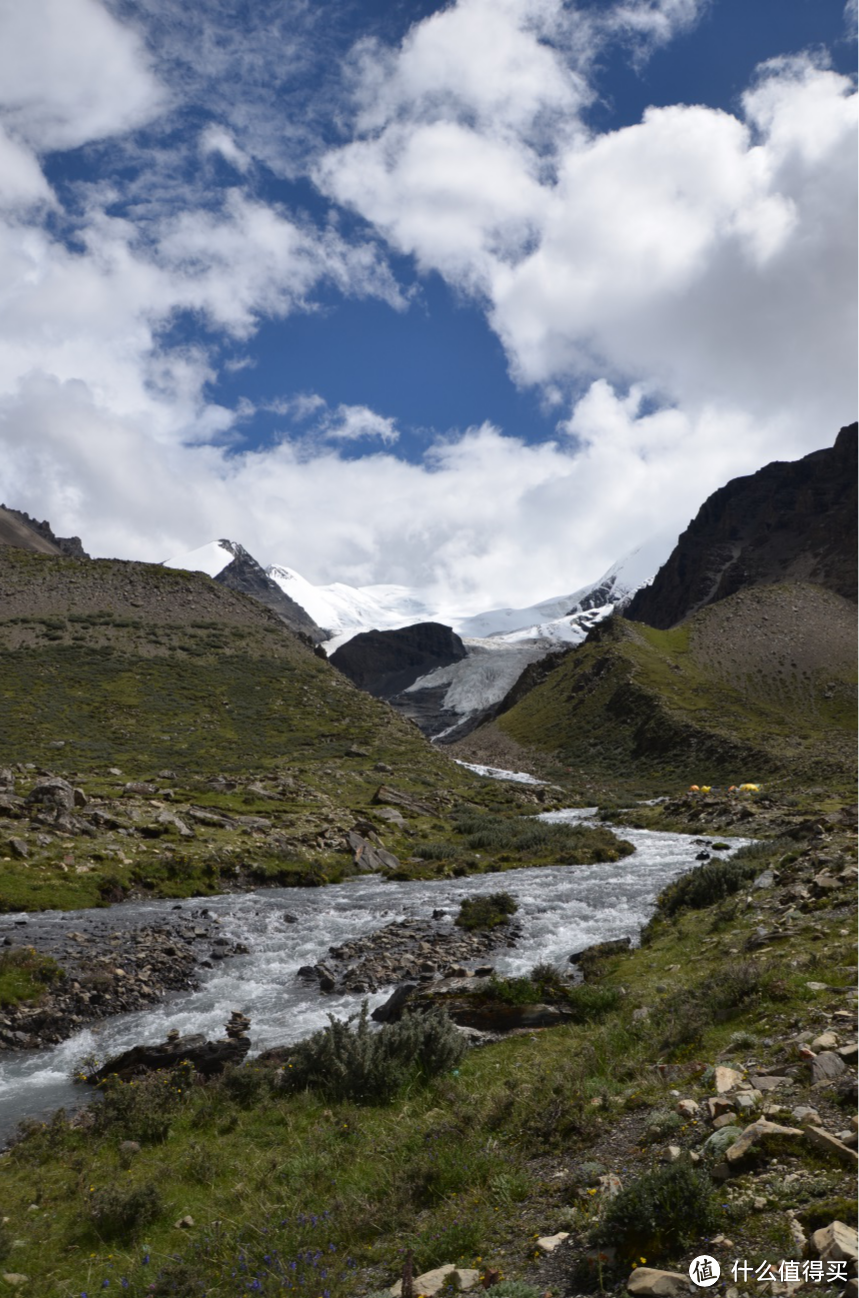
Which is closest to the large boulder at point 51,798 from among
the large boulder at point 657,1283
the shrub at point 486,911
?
the shrub at point 486,911

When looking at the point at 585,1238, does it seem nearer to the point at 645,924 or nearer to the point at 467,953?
the point at 467,953

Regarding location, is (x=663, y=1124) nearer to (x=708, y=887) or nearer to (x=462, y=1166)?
(x=462, y=1166)

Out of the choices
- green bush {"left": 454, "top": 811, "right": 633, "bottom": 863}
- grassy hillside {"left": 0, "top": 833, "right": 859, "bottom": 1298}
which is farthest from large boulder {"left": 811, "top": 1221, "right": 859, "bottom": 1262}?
green bush {"left": 454, "top": 811, "right": 633, "bottom": 863}

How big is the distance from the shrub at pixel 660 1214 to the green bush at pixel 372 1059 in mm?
6179

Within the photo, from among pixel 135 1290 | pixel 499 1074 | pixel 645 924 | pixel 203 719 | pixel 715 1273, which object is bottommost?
pixel 645 924

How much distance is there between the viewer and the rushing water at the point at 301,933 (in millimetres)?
14250

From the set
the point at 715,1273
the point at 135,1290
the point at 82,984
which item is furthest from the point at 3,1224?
the point at 82,984

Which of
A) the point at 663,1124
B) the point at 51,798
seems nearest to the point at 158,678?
the point at 51,798

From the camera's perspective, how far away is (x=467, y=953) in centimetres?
2016

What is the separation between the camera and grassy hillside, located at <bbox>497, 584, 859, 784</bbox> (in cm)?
8888

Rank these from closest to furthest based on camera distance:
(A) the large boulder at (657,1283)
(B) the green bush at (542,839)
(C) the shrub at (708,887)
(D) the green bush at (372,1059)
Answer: (A) the large boulder at (657,1283), (D) the green bush at (372,1059), (C) the shrub at (708,887), (B) the green bush at (542,839)

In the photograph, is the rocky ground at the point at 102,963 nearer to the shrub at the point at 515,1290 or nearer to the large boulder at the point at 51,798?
the large boulder at the point at 51,798

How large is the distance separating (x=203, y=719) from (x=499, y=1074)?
6230cm

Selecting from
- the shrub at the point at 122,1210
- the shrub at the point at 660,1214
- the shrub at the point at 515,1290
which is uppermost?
the shrub at the point at 660,1214
